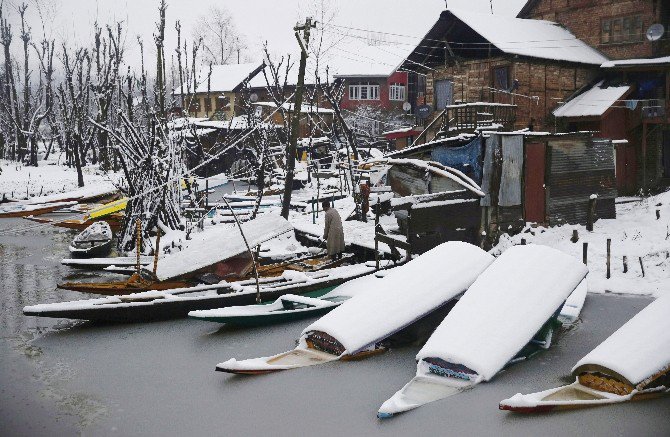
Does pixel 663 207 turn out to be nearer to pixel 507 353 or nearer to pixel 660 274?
pixel 660 274

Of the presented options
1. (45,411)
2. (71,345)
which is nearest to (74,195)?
(71,345)

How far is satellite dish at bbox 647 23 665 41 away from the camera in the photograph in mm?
22094

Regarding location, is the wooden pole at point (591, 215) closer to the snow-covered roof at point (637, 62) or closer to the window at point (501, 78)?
the window at point (501, 78)

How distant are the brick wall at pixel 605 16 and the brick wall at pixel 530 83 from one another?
1604mm

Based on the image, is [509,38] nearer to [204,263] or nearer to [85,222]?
[204,263]

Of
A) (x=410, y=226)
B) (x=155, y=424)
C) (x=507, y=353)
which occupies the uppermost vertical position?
(x=410, y=226)

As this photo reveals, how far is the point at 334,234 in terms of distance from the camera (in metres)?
13.1

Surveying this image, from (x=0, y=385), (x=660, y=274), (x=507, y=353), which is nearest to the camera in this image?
(x=507, y=353)

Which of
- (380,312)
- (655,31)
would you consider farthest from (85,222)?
(655,31)

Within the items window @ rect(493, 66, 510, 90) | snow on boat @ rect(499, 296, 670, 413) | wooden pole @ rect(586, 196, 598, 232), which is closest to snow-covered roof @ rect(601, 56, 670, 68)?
window @ rect(493, 66, 510, 90)

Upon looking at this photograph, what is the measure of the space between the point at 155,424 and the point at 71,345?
346cm

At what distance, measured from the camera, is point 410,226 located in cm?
1371

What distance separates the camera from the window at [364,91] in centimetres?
4547

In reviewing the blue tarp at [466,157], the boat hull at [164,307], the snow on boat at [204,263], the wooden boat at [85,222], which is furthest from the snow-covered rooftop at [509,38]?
the boat hull at [164,307]
